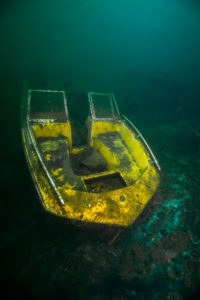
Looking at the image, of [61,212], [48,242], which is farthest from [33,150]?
[48,242]

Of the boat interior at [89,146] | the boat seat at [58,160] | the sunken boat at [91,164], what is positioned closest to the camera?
the sunken boat at [91,164]

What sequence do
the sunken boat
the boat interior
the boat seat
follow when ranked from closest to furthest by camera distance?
the sunken boat < the boat seat < the boat interior

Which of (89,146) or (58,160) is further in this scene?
(89,146)

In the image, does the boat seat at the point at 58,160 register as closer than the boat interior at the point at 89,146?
Yes

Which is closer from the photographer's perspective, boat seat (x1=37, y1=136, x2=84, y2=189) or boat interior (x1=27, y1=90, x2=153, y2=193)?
boat seat (x1=37, y1=136, x2=84, y2=189)

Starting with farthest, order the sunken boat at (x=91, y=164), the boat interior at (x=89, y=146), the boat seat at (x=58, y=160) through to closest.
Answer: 1. the boat interior at (x=89, y=146)
2. the boat seat at (x=58, y=160)
3. the sunken boat at (x=91, y=164)

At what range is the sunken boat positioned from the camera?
2.60 m

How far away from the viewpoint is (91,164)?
3.82m

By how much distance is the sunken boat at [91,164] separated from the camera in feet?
8.54

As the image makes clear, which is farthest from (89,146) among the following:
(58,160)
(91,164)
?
(58,160)

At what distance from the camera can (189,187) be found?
4590mm

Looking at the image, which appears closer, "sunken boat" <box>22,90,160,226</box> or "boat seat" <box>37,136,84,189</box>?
"sunken boat" <box>22,90,160,226</box>

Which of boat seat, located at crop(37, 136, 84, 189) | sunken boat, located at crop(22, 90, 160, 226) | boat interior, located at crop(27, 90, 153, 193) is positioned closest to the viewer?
sunken boat, located at crop(22, 90, 160, 226)

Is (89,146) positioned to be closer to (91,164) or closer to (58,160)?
(91,164)
